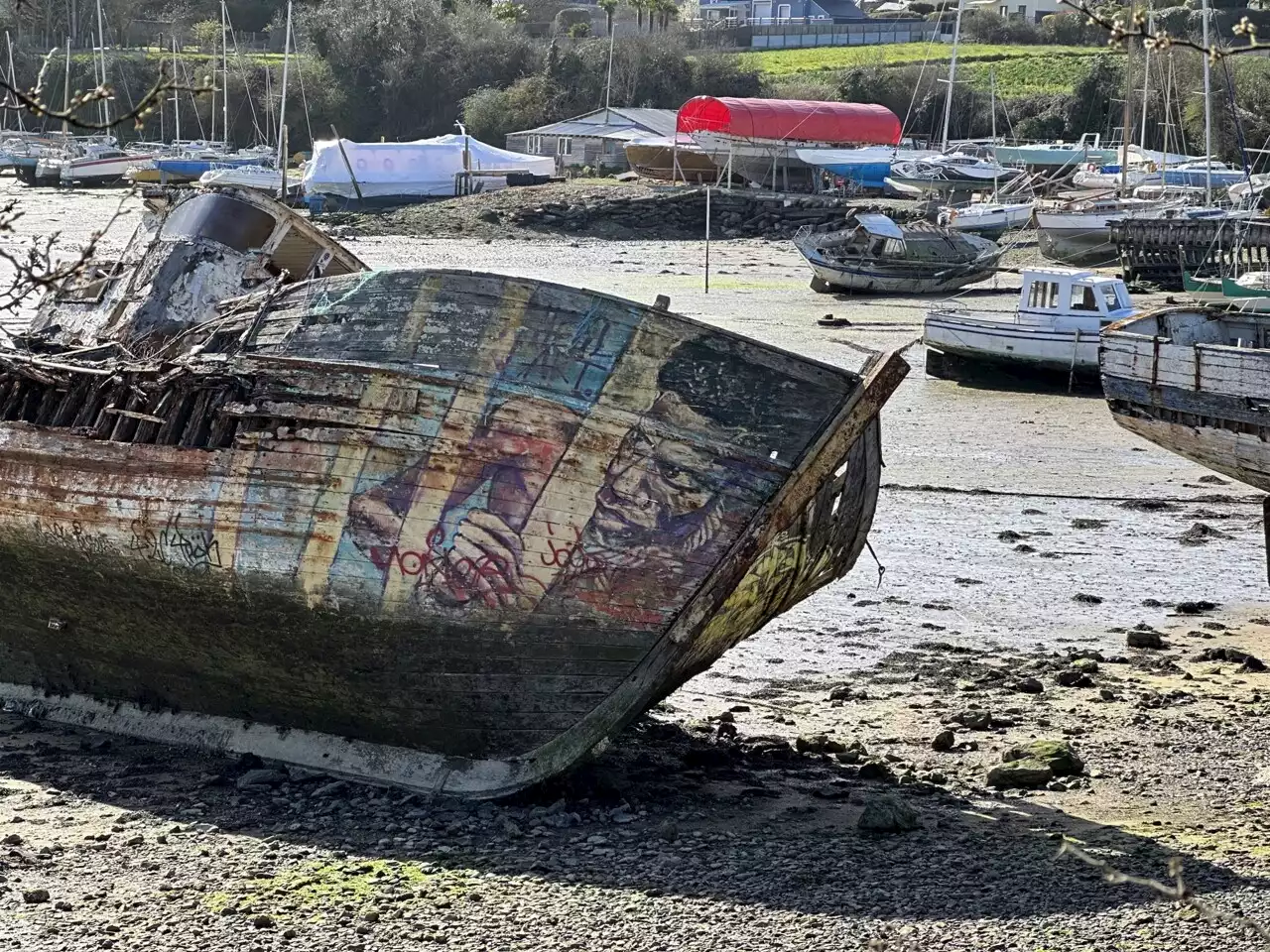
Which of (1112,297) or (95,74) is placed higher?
(95,74)

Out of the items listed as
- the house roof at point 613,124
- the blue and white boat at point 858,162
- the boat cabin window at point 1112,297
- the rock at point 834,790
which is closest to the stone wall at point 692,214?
the blue and white boat at point 858,162

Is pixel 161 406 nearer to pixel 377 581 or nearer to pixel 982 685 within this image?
pixel 377 581

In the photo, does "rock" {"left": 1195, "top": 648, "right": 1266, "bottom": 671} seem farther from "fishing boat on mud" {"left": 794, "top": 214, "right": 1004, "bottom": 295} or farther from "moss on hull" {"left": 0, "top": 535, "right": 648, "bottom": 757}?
"fishing boat on mud" {"left": 794, "top": 214, "right": 1004, "bottom": 295}

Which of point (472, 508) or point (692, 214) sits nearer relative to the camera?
point (472, 508)

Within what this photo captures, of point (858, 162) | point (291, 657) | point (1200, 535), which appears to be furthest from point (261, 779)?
point (858, 162)

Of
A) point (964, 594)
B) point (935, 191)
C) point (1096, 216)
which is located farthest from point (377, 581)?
point (935, 191)

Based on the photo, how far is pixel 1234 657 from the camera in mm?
12594

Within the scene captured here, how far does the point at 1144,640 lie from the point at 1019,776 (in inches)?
149

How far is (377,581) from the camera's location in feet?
31.6

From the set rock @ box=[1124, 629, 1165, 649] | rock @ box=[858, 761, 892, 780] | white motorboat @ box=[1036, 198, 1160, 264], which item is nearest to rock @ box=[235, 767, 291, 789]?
rock @ box=[858, 761, 892, 780]

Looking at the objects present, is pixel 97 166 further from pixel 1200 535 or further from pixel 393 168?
pixel 1200 535

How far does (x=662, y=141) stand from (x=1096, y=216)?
67.6 ft

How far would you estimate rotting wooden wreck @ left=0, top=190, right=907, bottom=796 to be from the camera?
30.7 feet

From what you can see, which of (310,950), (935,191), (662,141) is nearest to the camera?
(310,950)
